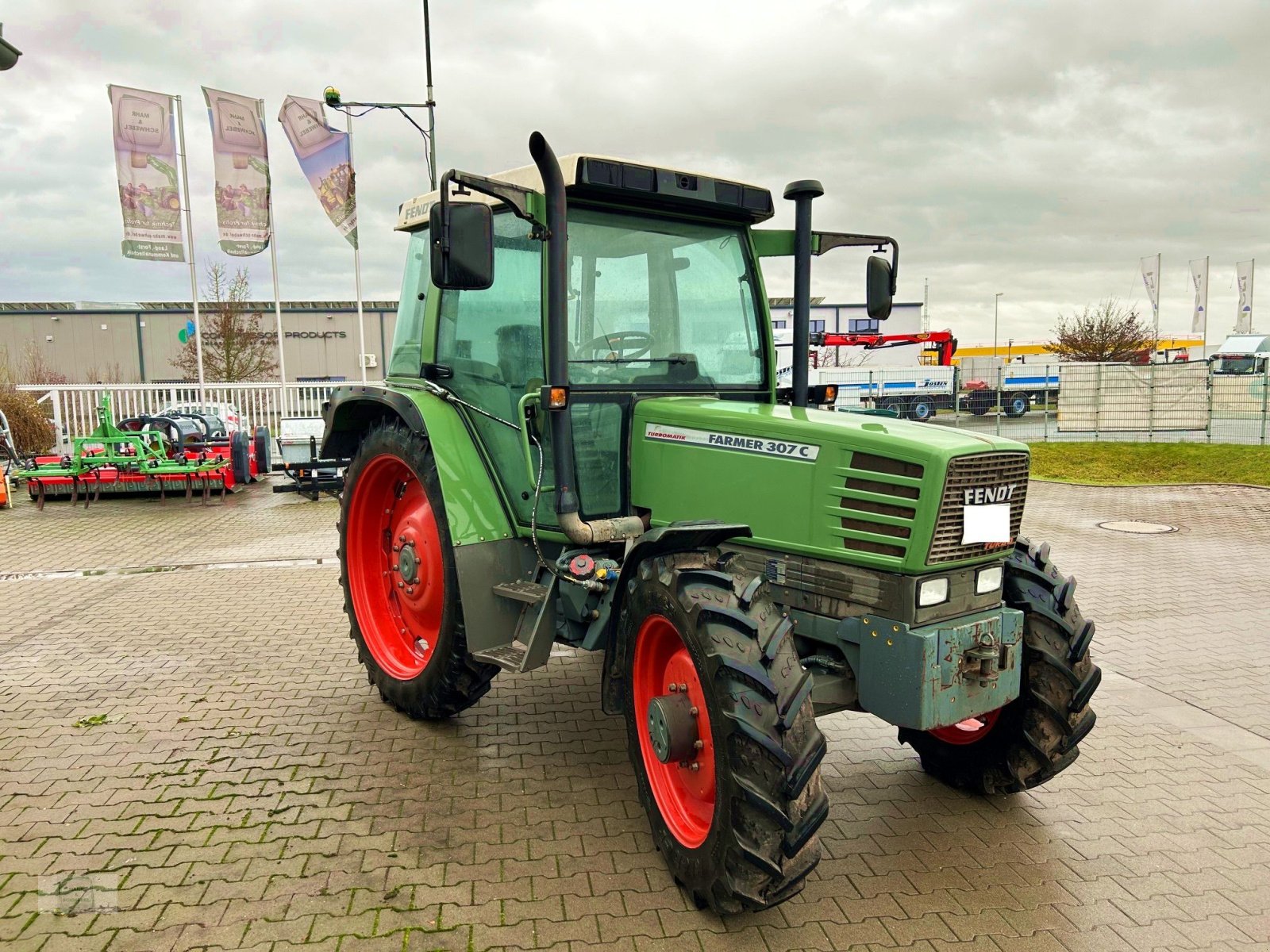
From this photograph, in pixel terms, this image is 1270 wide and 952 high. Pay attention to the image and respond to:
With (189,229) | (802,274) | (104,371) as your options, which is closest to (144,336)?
(104,371)

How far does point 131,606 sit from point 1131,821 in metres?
6.56

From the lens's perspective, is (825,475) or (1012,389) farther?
(1012,389)

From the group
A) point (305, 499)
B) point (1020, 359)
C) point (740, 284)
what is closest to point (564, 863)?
point (740, 284)

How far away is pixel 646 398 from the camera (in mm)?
3629

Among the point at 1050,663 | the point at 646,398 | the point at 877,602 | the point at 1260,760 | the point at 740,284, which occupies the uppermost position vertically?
the point at 740,284

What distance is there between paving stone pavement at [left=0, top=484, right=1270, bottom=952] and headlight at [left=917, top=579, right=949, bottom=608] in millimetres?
966

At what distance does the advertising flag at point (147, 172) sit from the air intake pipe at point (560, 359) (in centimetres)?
1585

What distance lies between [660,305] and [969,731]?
216cm

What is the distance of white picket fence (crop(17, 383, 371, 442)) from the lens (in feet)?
51.6

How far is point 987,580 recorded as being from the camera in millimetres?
3107

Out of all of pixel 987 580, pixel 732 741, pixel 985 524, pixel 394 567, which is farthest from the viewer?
pixel 394 567

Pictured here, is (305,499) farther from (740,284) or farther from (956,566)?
(956,566)

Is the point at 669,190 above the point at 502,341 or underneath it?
above

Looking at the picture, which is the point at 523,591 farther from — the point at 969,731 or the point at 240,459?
the point at 240,459
